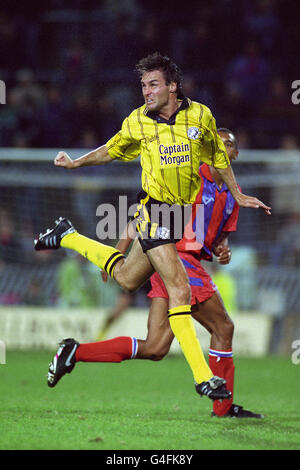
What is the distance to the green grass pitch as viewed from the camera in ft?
14.9

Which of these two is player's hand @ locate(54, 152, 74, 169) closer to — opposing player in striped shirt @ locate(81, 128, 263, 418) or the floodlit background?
opposing player in striped shirt @ locate(81, 128, 263, 418)

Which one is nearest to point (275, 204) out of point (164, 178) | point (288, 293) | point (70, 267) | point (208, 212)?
point (288, 293)

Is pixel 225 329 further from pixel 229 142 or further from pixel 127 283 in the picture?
pixel 229 142

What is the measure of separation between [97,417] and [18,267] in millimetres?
7173

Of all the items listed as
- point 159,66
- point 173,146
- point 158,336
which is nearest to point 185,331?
point 158,336

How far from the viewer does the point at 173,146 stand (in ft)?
17.6

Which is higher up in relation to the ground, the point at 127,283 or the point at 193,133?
the point at 193,133

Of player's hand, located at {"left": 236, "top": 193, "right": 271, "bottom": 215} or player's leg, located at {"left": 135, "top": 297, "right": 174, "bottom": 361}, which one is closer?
player's hand, located at {"left": 236, "top": 193, "right": 271, "bottom": 215}

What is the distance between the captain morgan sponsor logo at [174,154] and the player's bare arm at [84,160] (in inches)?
21.1

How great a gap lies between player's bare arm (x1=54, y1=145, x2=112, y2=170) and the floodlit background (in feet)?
17.4

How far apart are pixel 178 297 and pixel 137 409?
1437 mm

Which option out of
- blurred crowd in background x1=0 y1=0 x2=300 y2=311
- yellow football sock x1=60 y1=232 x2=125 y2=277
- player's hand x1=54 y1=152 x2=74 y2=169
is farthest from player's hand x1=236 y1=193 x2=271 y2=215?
blurred crowd in background x1=0 y1=0 x2=300 y2=311

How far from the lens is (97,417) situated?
559 centimetres

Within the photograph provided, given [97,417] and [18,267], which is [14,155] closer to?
[18,267]
